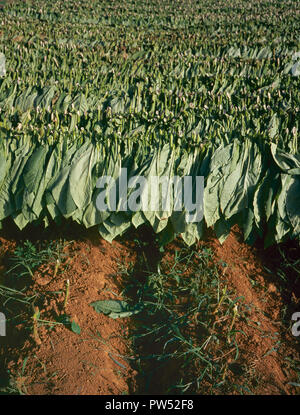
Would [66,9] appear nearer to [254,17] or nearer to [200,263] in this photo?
[254,17]

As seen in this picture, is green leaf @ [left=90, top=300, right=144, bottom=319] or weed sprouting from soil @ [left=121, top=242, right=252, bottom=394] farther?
green leaf @ [left=90, top=300, right=144, bottom=319]

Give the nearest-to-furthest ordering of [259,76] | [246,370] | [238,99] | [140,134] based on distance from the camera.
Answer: [246,370] < [140,134] < [238,99] < [259,76]

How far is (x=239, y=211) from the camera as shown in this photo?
2.67 m

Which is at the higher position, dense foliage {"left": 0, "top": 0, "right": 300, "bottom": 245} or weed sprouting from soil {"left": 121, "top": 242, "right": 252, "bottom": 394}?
dense foliage {"left": 0, "top": 0, "right": 300, "bottom": 245}

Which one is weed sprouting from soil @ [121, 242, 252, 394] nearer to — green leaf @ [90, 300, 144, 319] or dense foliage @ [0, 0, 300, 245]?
green leaf @ [90, 300, 144, 319]

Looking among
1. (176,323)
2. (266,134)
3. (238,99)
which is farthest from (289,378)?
(238,99)

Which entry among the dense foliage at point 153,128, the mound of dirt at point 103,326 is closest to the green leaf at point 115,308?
the mound of dirt at point 103,326

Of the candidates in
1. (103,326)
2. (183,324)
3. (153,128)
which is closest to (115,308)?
(103,326)

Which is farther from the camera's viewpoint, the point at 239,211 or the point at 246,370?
the point at 239,211

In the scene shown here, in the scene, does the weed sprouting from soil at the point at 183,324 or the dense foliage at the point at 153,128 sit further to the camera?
the dense foliage at the point at 153,128

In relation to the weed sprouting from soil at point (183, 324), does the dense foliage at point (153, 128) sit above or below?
above

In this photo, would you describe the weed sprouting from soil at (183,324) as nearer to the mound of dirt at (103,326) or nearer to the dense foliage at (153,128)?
the mound of dirt at (103,326)

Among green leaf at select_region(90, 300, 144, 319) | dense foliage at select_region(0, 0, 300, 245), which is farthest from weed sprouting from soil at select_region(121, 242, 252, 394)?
dense foliage at select_region(0, 0, 300, 245)

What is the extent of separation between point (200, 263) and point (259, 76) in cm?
227
